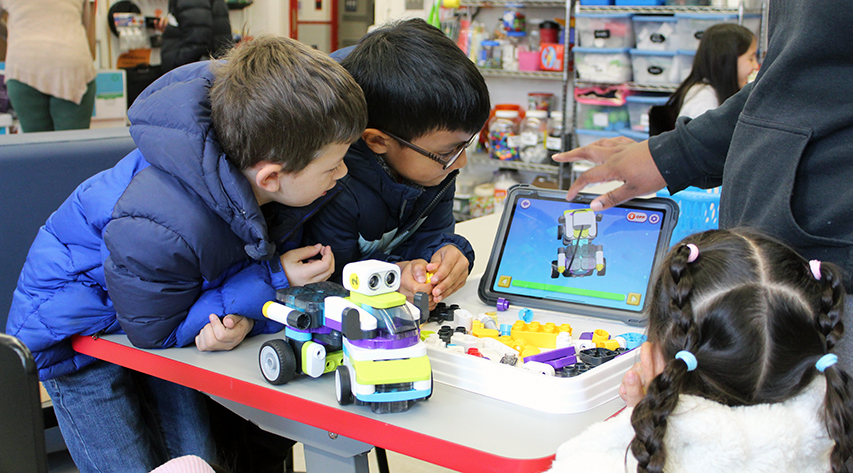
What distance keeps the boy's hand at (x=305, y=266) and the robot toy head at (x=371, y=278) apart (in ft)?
0.86

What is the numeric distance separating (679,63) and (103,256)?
10.7 feet

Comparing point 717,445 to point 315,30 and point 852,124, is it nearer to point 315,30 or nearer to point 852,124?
point 852,124

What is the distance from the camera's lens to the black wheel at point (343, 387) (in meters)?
0.84

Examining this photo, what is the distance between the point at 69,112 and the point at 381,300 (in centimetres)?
318

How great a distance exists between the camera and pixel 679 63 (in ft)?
11.8

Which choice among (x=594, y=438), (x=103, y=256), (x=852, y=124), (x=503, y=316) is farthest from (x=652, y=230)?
(x=103, y=256)

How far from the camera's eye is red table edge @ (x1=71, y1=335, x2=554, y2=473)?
75cm

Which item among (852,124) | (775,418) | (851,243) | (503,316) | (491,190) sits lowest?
(491,190)

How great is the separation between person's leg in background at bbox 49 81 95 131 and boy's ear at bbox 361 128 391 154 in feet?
9.12

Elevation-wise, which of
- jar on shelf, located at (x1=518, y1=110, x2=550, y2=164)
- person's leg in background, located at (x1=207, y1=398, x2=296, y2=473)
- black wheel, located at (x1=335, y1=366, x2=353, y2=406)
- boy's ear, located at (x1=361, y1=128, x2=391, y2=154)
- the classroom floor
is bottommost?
the classroom floor

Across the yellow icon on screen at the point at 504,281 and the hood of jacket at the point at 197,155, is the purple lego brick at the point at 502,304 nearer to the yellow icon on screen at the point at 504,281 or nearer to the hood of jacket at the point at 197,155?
the yellow icon on screen at the point at 504,281

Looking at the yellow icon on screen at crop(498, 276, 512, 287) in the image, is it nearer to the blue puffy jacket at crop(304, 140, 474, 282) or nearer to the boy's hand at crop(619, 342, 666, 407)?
the blue puffy jacket at crop(304, 140, 474, 282)

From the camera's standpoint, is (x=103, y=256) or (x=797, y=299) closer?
(x=797, y=299)

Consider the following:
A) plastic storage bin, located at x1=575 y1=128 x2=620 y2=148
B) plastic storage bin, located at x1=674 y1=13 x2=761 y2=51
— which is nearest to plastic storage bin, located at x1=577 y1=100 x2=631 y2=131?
plastic storage bin, located at x1=575 y1=128 x2=620 y2=148
